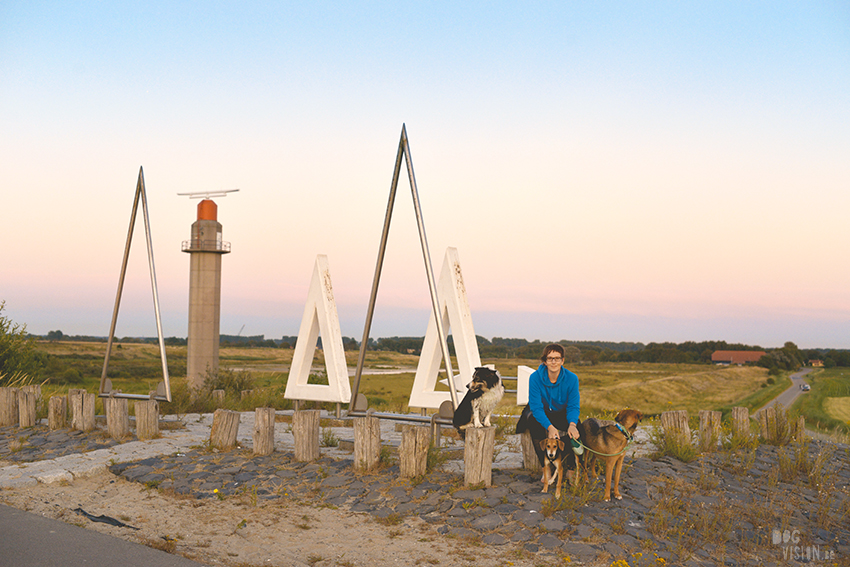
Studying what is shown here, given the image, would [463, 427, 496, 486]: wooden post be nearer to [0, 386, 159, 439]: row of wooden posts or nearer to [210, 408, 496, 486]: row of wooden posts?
[210, 408, 496, 486]: row of wooden posts

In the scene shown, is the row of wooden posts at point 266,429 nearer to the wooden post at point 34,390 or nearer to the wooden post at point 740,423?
the wooden post at point 34,390

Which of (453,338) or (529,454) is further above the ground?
(453,338)

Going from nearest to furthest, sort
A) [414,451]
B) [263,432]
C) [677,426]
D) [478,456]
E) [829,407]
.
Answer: [478,456] < [414,451] < [263,432] < [677,426] < [829,407]

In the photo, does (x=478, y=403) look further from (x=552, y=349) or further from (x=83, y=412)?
(x=83, y=412)

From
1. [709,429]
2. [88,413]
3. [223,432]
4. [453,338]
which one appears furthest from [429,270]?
[88,413]

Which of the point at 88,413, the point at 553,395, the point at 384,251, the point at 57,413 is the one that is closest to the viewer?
the point at 553,395

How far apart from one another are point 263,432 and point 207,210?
21.0 metres

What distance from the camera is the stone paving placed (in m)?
6.03

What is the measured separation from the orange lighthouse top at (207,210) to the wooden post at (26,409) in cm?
1653

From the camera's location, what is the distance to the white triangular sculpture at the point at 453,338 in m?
9.93

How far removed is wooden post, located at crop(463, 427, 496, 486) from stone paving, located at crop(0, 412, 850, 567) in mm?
137

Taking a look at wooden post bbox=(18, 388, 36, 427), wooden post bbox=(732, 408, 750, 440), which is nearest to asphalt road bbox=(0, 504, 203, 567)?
wooden post bbox=(18, 388, 36, 427)

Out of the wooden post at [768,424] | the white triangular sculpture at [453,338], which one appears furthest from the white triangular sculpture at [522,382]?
the wooden post at [768,424]

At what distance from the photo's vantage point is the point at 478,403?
7402mm
